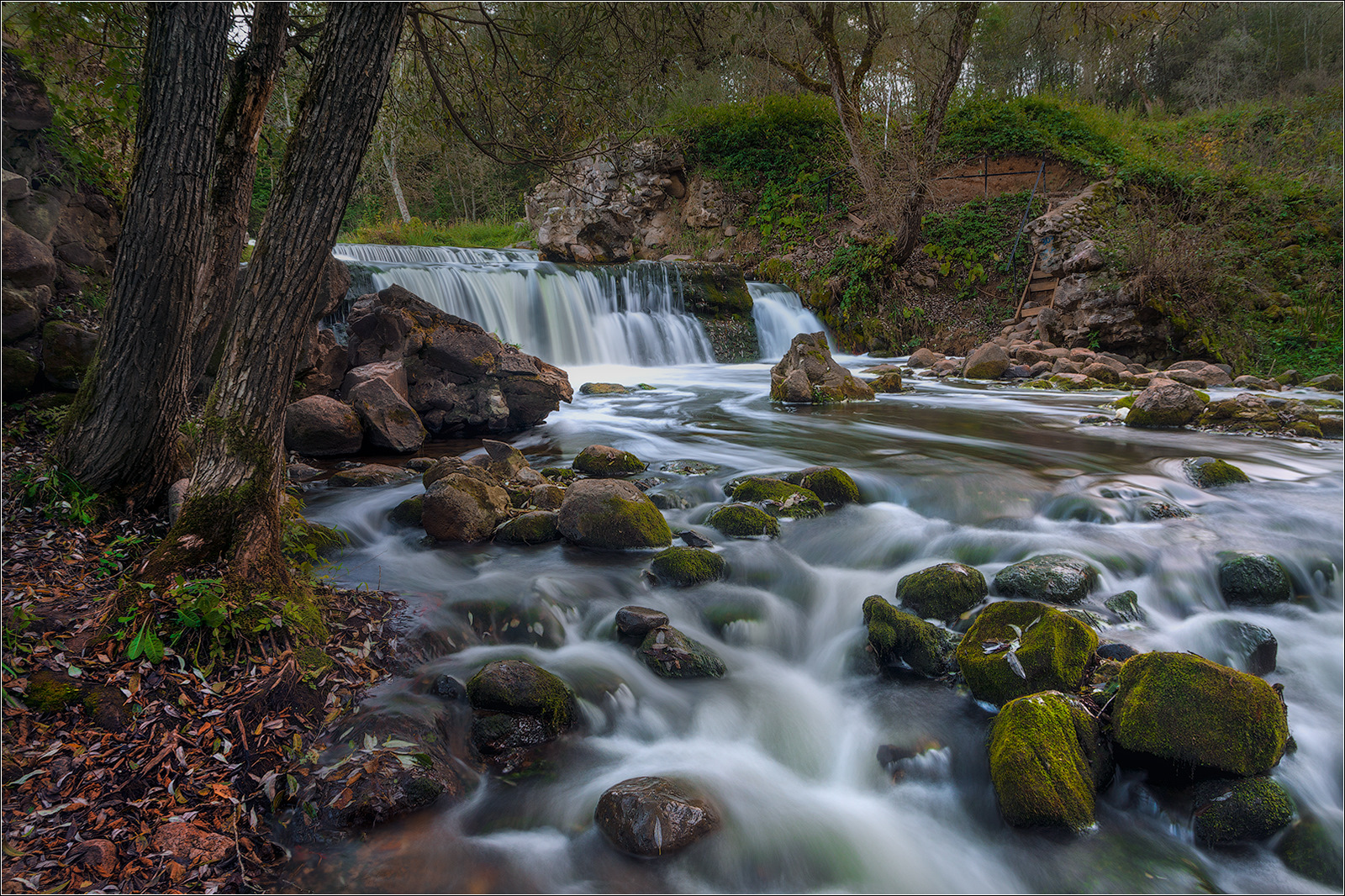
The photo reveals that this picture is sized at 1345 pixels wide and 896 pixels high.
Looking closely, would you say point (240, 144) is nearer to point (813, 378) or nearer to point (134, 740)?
point (134, 740)

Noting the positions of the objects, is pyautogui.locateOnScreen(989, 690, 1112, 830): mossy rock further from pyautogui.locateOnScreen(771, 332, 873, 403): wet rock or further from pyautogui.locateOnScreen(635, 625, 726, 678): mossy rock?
pyautogui.locateOnScreen(771, 332, 873, 403): wet rock

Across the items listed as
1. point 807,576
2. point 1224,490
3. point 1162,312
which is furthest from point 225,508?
point 1162,312

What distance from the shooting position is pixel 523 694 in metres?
3.42

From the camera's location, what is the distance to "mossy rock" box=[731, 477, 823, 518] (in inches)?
239

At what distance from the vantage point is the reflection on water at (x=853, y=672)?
110 inches

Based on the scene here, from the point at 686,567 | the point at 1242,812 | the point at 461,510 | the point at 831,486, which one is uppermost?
the point at 461,510

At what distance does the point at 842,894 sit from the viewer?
280 centimetres

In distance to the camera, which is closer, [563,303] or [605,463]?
[605,463]

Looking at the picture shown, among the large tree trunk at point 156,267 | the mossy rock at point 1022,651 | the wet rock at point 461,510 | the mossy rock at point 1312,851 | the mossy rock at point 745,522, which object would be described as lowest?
the mossy rock at point 1312,851

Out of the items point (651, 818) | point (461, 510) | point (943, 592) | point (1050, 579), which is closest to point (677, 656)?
point (651, 818)

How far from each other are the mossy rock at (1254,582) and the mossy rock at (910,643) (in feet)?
6.73

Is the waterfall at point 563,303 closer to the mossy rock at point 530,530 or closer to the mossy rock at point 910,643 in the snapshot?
the mossy rock at point 530,530

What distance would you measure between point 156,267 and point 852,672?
16.0ft

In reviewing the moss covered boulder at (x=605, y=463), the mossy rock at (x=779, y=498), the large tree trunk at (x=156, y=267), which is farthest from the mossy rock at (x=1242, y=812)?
the large tree trunk at (x=156, y=267)
